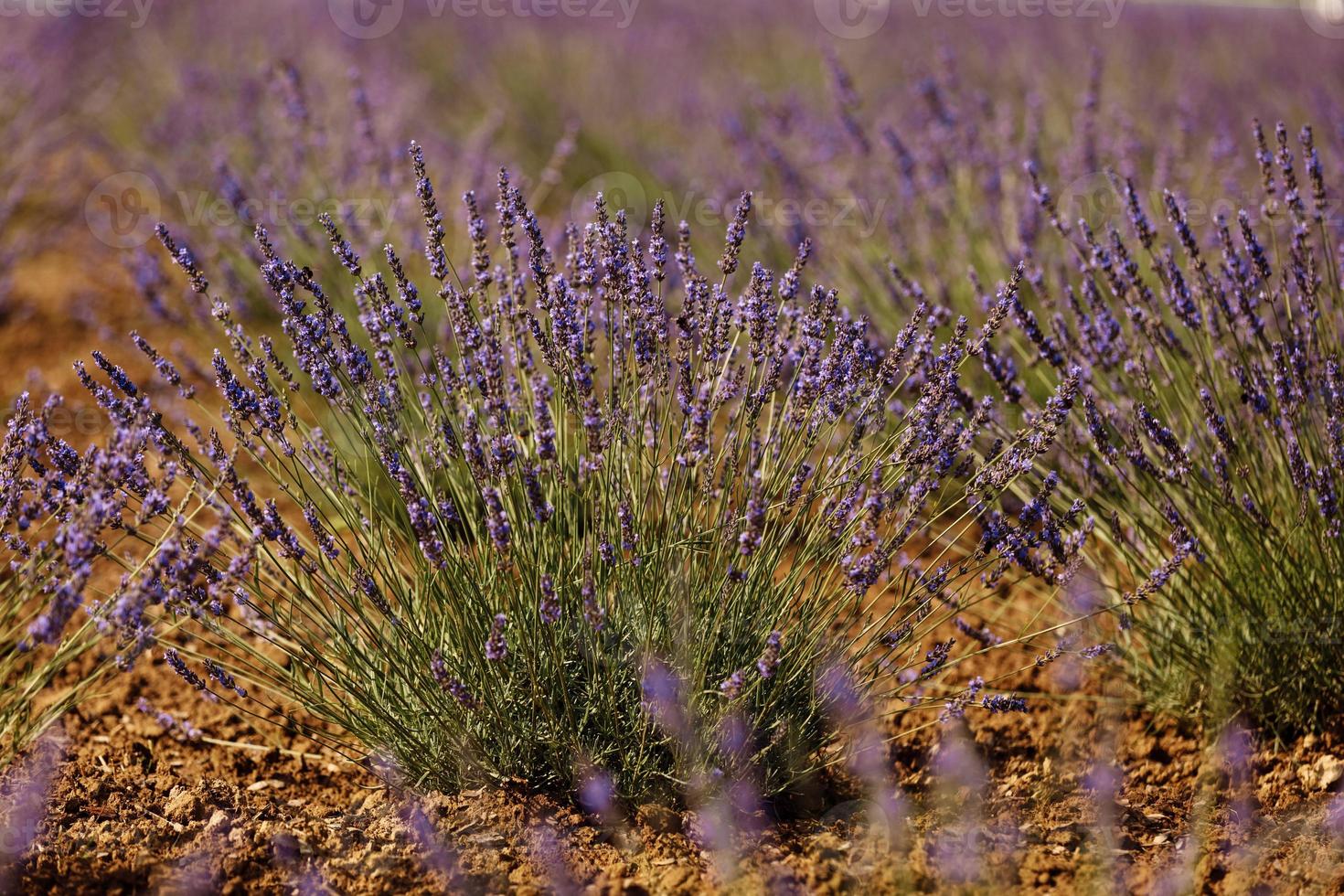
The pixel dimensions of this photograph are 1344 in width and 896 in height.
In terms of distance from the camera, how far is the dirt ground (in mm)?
1914

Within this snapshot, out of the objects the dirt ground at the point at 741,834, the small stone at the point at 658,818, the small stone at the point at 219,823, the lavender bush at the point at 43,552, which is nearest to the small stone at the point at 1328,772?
the dirt ground at the point at 741,834

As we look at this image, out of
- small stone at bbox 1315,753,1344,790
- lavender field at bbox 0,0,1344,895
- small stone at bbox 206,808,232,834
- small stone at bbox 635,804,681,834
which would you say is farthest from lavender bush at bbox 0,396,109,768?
small stone at bbox 1315,753,1344,790

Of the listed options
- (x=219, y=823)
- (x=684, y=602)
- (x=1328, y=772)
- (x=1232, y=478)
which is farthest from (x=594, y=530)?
(x=1328, y=772)

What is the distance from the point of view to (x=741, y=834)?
2.05 metres

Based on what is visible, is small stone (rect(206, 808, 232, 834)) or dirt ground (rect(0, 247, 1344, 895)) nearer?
dirt ground (rect(0, 247, 1344, 895))

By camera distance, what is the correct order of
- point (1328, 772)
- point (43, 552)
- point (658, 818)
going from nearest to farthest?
point (43, 552) → point (658, 818) → point (1328, 772)

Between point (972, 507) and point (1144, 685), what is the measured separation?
0.92 m

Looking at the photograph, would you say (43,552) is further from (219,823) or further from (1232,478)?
(1232,478)

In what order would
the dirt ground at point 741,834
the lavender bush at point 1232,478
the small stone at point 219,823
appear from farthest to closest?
the lavender bush at point 1232,478
the small stone at point 219,823
the dirt ground at point 741,834

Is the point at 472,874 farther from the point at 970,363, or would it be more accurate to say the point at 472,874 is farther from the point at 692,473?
the point at 970,363

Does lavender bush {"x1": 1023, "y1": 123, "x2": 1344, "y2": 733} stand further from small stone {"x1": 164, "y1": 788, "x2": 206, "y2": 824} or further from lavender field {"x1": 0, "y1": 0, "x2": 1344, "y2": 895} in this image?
small stone {"x1": 164, "y1": 788, "x2": 206, "y2": 824}

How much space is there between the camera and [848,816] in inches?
86.3

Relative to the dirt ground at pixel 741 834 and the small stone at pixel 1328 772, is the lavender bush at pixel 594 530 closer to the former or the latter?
the dirt ground at pixel 741 834

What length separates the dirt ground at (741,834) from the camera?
191 centimetres
